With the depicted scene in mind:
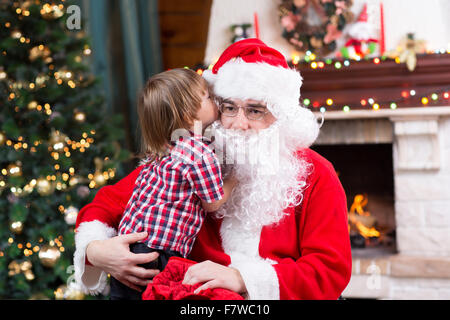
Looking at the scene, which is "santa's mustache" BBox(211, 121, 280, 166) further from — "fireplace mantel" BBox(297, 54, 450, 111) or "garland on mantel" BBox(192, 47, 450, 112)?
"fireplace mantel" BBox(297, 54, 450, 111)

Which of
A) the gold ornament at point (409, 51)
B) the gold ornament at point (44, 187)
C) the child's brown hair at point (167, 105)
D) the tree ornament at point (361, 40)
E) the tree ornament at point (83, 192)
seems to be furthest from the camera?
the tree ornament at point (361, 40)

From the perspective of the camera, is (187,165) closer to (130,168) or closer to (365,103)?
(365,103)

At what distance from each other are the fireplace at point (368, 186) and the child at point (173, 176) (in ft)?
7.50

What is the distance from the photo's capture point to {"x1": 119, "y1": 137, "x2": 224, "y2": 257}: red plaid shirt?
1.28 meters

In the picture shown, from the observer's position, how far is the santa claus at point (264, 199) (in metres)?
1.30

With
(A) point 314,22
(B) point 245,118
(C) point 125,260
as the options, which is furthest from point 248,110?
(A) point 314,22

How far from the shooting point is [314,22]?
313cm

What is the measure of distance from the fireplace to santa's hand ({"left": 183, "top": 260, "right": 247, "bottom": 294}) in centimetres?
234

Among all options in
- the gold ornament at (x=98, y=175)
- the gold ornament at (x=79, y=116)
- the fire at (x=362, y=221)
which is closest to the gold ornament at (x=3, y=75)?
the gold ornament at (x=79, y=116)

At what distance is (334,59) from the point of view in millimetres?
2943

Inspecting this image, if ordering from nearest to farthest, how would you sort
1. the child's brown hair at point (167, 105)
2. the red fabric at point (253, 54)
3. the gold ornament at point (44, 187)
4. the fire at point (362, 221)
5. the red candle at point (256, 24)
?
the child's brown hair at point (167, 105), the red fabric at point (253, 54), the gold ornament at point (44, 187), the red candle at point (256, 24), the fire at point (362, 221)

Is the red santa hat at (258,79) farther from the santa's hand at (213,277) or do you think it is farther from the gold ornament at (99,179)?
the gold ornament at (99,179)

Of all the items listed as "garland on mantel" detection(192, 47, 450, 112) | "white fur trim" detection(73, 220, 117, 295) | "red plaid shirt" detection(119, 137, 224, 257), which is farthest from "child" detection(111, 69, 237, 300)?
"garland on mantel" detection(192, 47, 450, 112)
